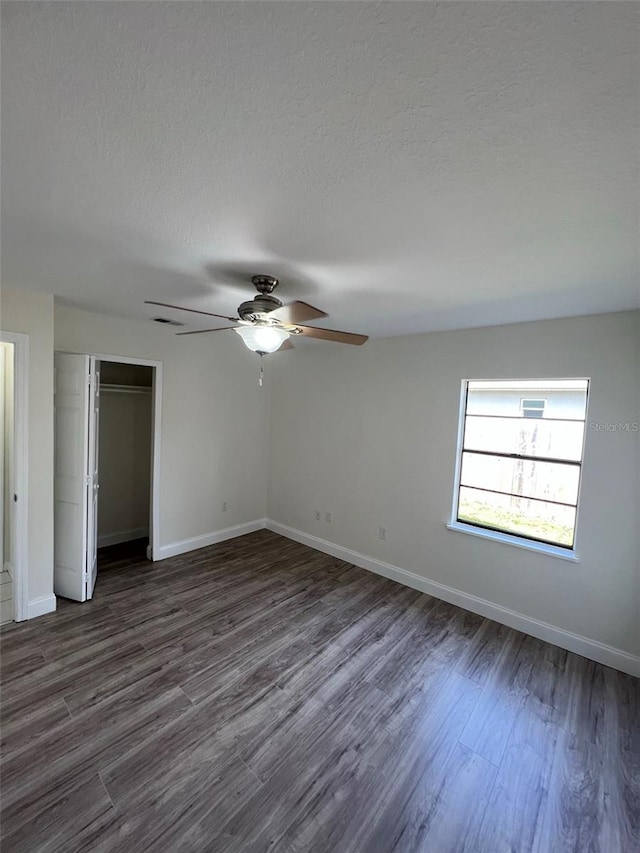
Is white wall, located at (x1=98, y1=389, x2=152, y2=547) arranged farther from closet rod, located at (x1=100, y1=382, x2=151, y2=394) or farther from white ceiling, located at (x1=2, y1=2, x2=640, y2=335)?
white ceiling, located at (x1=2, y1=2, x2=640, y2=335)

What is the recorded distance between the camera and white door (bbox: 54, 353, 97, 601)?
3098mm

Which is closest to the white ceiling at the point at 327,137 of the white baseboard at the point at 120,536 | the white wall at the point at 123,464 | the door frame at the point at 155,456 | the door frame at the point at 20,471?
the door frame at the point at 20,471

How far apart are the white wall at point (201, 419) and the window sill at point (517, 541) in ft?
9.34

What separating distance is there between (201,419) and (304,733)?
10.9 ft

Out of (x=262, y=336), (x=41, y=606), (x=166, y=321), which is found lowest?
(x=41, y=606)

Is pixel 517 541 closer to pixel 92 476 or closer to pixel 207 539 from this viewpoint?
pixel 207 539

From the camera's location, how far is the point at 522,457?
A: 3.16 metres

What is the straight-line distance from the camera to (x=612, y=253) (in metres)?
1.70

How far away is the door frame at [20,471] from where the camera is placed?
2.70m

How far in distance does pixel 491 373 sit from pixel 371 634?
2523 mm

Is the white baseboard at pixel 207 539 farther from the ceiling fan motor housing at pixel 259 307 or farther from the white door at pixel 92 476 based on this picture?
the ceiling fan motor housing at pixel 259 307

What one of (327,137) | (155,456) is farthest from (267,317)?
(155,456)

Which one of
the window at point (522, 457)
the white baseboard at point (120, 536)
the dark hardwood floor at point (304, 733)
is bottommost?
the dark hardwood floor at point (304, 733)

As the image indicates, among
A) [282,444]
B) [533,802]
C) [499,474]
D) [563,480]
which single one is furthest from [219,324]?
[533,802]
